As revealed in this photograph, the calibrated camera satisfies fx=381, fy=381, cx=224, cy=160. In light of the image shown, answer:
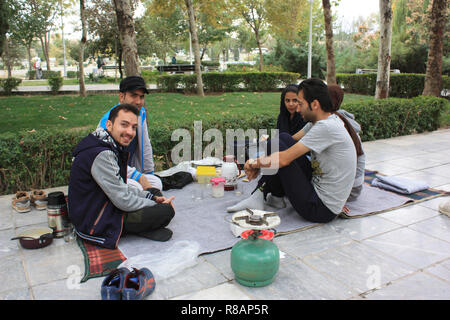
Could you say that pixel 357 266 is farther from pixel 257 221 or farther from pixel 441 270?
pixel 257 221

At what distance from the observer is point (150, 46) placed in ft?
82.3

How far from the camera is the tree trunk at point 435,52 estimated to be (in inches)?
417

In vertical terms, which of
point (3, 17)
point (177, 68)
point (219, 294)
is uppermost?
point (3, 17)

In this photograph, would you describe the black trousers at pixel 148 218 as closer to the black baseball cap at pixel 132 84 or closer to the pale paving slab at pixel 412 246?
the black baseball cap at pixel 132 84

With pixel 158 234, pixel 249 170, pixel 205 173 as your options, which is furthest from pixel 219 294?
pixel 205 173

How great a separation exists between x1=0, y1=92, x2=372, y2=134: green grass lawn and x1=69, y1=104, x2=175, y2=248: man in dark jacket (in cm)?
493

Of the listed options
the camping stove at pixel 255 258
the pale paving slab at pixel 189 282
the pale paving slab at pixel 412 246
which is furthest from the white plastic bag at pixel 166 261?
the pale paving slab at pixel 412 246

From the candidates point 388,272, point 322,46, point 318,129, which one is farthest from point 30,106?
point 322,46

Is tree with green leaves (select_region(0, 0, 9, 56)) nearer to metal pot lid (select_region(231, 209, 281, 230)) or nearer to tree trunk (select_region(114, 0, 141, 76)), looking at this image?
tree trunk (select_region(114, 0, 141, 76))

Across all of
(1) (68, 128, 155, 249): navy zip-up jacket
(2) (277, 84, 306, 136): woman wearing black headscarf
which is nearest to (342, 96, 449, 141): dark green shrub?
(2) (277, 84, 306, 136): woman wearing black headscarf

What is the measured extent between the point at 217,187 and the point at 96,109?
8150 mm

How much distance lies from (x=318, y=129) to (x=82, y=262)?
2331mm

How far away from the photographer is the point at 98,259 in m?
3.12
